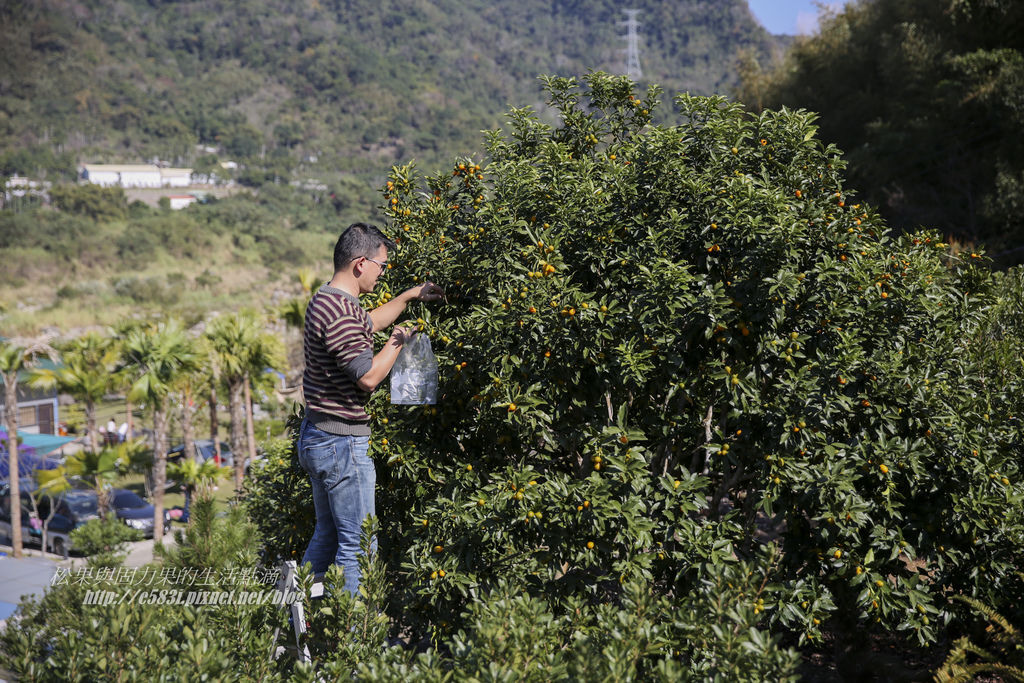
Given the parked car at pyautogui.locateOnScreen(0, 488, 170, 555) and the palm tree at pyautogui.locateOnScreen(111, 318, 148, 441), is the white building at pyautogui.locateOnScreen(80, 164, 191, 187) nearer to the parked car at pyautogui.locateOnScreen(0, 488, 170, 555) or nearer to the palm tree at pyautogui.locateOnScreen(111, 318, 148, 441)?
the palm tree at pyautogui.locateOnScreen(111, 318, 148, 441)

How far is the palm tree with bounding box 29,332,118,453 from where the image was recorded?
19656mm

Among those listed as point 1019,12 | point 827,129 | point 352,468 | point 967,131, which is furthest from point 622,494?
point 827,129

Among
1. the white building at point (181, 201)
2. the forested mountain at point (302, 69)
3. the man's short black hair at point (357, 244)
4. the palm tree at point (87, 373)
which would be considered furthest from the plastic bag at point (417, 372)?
the white building at point (181, 201)

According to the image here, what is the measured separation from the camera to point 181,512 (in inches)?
879

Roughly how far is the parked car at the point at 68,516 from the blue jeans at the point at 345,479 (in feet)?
62.4

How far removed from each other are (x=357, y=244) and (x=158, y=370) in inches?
659

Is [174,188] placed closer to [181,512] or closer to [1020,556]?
[181,512]

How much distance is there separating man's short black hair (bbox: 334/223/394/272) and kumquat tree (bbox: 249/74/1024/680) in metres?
0.44

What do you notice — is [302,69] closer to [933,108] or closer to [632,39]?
[632,39]

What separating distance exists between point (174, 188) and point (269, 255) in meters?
31.0

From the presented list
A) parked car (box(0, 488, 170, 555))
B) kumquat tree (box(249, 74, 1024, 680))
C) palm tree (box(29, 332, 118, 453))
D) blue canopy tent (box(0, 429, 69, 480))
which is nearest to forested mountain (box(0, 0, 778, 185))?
blue canopy tent (box(0, 429, 69, 480))

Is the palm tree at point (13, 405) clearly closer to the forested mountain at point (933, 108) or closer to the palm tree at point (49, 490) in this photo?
the palm tree at point (49, 490)

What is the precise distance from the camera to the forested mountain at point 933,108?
14.1 m

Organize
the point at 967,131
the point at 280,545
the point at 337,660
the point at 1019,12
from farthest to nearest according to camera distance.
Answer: the point at 967,131 → the point at 1019,12 → the point at 280,545 → the point at 337,660
